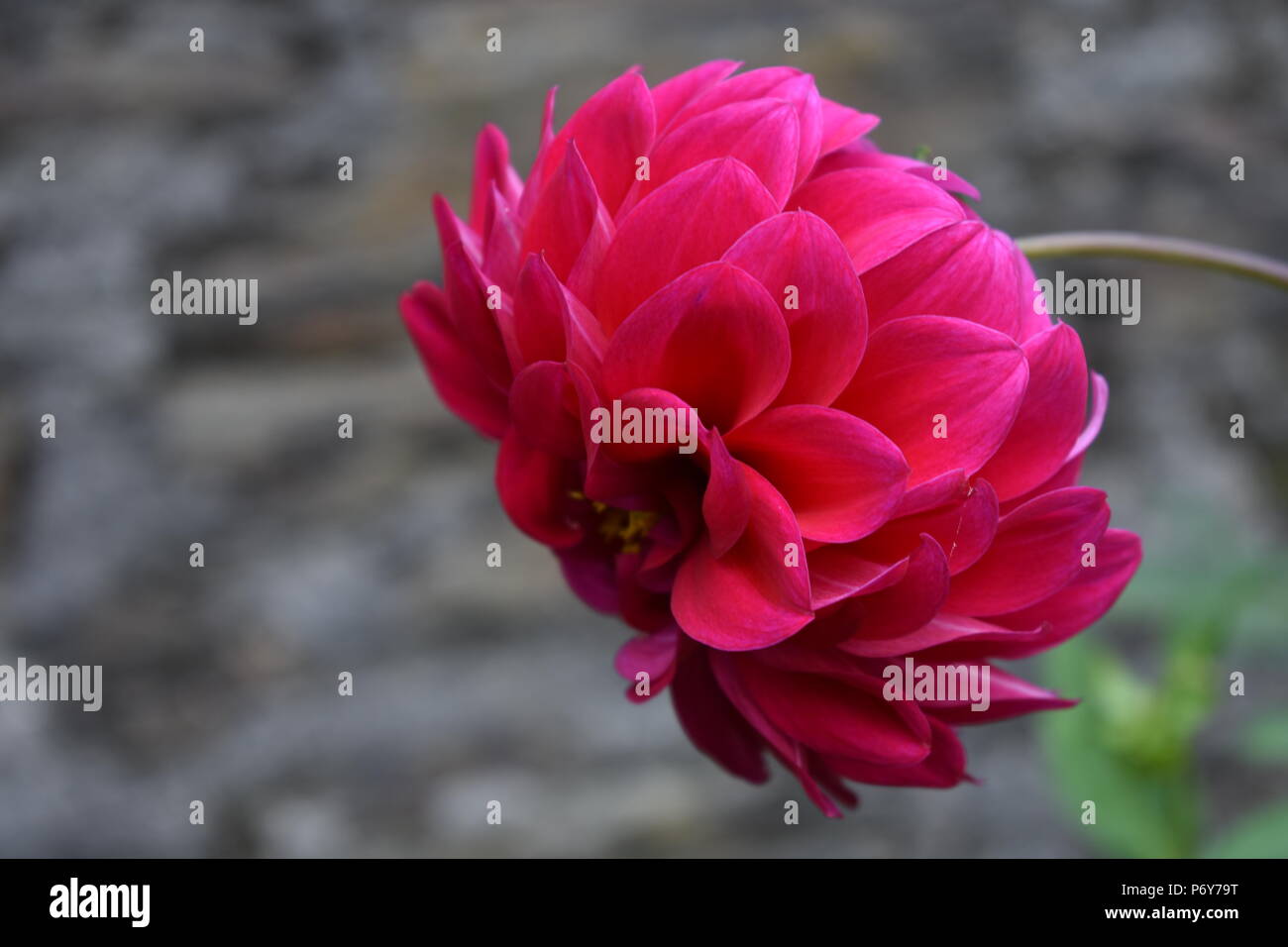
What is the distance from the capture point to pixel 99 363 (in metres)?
1.12

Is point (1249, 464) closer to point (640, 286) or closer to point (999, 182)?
point (999, 182)

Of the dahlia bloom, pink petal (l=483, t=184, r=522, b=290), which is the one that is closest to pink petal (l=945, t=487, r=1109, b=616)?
the dahlia bloom

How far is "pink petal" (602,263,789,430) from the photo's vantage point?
385 mm

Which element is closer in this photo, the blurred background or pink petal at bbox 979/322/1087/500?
pink petal at bbox 979/322/1087/500

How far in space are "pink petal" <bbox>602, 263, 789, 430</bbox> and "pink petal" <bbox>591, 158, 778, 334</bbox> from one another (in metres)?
0.02

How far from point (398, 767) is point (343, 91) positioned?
2.37ft

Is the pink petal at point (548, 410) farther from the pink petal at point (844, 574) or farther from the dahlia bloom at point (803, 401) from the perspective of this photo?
the pink petal at point (844, 574)

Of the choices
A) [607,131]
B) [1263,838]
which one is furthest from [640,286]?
[1263,838]

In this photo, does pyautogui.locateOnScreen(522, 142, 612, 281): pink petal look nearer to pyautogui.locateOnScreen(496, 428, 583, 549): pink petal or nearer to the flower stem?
pyautogui.locateOnScreen(496, 428, 583, 549): pink petal

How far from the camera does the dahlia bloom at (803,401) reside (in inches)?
15.3

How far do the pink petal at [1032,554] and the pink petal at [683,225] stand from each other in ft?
0.49

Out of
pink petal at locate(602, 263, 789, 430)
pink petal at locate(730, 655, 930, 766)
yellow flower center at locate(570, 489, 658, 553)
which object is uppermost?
pink petal at locate(602, 263, 789, 430)

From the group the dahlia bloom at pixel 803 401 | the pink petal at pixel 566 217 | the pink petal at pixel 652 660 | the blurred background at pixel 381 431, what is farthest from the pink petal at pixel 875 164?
the blurred background at pixel 381 431

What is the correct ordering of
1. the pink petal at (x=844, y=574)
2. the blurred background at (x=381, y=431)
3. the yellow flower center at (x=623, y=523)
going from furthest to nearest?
the blurred background at (x=381, y=431) < the yellow flower center at (x=623, y=523) < the pink petal at (x=844, y=574)
